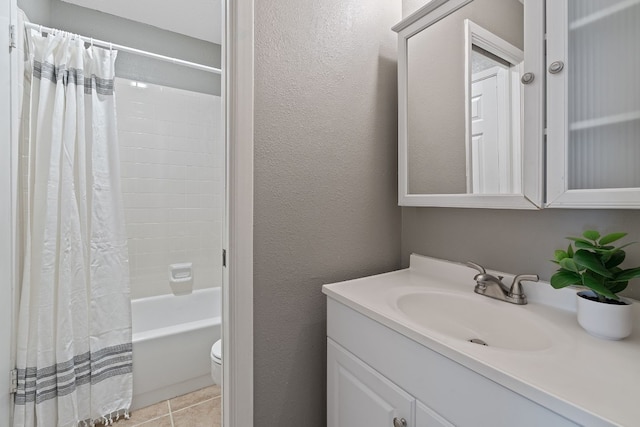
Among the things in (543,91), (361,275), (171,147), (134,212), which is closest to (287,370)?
(361,275)

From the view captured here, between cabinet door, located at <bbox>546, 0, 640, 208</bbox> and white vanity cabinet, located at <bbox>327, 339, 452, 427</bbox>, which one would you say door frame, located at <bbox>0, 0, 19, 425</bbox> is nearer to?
white vanity cabinet, located at <bbox>327, 339, 452, 427</bbox>

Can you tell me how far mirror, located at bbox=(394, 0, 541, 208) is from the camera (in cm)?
86

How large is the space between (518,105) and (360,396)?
980 mm

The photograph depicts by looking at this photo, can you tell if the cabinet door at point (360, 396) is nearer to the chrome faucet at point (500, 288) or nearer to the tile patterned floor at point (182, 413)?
the chrome faucet at point (500, 288)

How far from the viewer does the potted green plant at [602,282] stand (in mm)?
623

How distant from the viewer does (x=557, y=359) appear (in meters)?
0.55

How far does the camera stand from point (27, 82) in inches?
→ 59.1

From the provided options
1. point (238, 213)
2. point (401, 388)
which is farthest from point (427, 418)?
point (238, 213)

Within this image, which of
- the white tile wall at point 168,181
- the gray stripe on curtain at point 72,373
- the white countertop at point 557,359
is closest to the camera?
the white countertop at point 557,359

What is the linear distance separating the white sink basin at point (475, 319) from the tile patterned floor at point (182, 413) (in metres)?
1.30

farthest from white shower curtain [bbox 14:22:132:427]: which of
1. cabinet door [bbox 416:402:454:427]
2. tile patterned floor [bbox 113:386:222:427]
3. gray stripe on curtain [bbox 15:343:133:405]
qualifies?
cabinet door [bbox 416:402:454:427]

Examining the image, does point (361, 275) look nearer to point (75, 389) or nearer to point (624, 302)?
point (624, 302)

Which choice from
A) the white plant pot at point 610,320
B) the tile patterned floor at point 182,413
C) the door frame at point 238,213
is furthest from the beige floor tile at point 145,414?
the white plant pot at point 610,320

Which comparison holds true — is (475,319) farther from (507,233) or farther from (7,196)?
(7,196)
